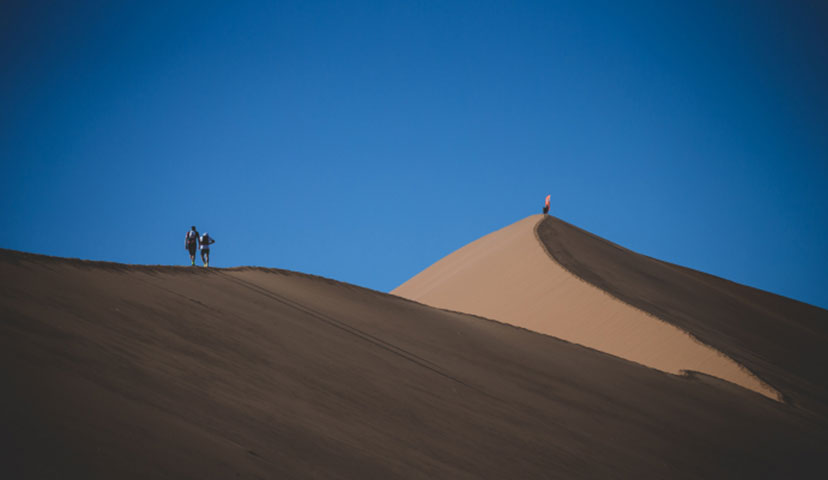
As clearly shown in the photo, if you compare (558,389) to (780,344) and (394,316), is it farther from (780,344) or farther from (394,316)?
(780,344)

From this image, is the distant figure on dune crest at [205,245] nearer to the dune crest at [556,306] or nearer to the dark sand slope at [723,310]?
the dune crest at [556,306]

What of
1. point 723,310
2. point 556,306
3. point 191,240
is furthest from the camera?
point 723,310

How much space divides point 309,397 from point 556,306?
512 inches

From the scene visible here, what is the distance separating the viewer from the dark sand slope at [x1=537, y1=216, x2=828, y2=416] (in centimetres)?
1501

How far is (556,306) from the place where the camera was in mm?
17750

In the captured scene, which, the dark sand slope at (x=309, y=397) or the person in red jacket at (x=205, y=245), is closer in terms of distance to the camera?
the dark sand slope at (x=309, y=397)

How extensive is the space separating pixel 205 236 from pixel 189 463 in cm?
1112

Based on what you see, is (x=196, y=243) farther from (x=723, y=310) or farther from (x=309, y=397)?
(x=723, y=310)

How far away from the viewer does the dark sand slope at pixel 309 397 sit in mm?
3705

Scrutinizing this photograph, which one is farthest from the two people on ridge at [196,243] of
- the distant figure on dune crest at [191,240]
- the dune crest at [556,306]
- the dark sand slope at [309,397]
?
the dune crest at [556,306]

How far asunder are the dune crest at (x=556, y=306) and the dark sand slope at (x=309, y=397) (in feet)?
7.62

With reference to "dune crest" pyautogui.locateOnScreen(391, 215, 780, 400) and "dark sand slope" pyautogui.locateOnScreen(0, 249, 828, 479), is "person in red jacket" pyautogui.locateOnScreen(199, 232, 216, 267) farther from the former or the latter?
"dune crest" pyautogui.locateOnScreen(391, 215, 780, 400)

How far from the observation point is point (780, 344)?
18.2 meters

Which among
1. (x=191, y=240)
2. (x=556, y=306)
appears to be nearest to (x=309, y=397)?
(x=191, y=240)
